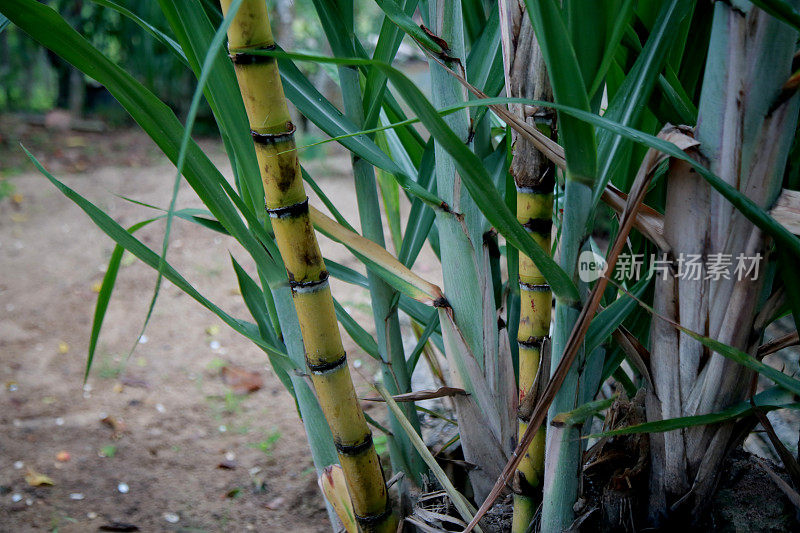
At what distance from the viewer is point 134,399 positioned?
1.57m

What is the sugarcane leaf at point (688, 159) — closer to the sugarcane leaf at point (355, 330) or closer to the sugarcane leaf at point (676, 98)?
the sugarcane leaf at point (676, 98)

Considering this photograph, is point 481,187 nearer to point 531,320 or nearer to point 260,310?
point 531,320

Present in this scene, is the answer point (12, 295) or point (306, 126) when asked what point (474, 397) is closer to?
point (12, 295)

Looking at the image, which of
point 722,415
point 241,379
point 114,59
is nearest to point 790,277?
point 722,415

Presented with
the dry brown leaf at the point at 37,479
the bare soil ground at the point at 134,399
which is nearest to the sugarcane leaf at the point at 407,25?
the bare soil ground at the point at 134,399

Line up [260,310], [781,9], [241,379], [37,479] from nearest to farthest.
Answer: [781,9]
[260,310]
[37,479]
[241,379]

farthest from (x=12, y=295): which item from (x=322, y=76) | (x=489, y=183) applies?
(x=322, y=76)

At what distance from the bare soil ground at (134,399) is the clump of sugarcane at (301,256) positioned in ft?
1.38

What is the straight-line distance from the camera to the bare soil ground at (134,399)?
1.14 m

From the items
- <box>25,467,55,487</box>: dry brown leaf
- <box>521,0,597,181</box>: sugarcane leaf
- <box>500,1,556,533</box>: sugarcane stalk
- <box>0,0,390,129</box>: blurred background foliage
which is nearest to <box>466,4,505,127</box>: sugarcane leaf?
<box>500,1,556,533</box>: sugarcane stalk

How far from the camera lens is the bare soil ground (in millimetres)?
1143

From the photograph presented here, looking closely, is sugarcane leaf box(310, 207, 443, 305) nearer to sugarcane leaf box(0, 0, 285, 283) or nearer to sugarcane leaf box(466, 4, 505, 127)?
sugarcane leaf box(0, 0, 285, 283)

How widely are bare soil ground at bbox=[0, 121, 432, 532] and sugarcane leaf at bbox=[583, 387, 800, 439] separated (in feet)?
2.23

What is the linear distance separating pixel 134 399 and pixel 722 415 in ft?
4.58
